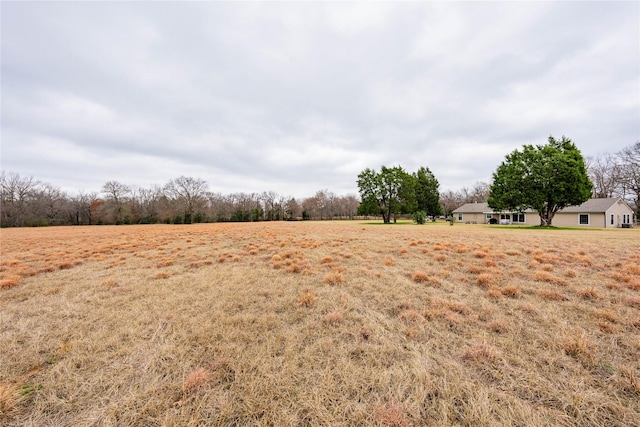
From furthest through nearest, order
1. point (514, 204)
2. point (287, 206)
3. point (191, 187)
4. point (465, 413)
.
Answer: point (287, 206) < point (191, 187) < point (514, 204) < point (465, 413)

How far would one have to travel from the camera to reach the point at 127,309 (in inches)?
186

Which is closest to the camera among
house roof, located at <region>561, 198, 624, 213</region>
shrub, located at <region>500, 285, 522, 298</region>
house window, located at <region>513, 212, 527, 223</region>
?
shrub, located at <region>500, 285, 522, 298</region>

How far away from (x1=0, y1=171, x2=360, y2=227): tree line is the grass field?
5445 centimetres

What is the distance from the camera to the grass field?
2336 millimetres

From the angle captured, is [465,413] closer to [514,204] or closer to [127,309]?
[127,309]

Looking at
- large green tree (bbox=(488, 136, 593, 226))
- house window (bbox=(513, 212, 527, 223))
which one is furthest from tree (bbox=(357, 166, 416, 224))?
house window (bbox=(513, 212, 527, 223))

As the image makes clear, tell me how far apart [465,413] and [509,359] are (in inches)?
49.4

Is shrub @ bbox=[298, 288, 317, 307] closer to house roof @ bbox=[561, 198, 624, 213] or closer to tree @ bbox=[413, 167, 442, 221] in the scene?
house roof @ bbox=[561, 198, 624, 213]

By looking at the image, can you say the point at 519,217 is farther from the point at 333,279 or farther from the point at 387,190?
the point at 333,279

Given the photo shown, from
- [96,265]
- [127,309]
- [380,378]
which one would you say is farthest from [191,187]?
[380,378]

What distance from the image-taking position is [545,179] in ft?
82.6

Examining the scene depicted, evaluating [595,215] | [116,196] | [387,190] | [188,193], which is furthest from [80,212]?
[595,215]

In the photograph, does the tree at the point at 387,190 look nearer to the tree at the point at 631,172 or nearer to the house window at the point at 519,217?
the house window at the point at 519,217

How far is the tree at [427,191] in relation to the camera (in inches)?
1861
